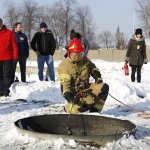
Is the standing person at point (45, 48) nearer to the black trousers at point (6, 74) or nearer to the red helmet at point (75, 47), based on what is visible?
the black trousers at point (6, 74)

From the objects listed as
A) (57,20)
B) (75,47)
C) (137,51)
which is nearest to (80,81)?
(75,47)

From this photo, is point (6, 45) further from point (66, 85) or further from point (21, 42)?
point (66, 85)

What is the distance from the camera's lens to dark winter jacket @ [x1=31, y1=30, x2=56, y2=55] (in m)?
11.9

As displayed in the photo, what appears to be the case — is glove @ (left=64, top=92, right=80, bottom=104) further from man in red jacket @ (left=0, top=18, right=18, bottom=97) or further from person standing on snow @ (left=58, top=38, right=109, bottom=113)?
man in red jacket @ (left=0, top=18, right=18, bottom=97)

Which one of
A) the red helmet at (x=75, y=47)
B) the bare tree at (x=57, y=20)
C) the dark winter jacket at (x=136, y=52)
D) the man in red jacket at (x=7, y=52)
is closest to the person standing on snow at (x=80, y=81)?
the red helmet at (x=75, y=47)

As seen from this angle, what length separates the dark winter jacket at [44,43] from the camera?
39.0 feet

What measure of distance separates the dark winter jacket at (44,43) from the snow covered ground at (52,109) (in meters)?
1.82

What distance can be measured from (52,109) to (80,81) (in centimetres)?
124

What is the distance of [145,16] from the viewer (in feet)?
177

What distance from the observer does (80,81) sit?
272 inches

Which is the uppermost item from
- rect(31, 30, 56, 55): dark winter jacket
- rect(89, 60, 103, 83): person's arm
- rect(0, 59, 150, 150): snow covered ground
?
rect(31, 30, 56, 55): dark winter jacket

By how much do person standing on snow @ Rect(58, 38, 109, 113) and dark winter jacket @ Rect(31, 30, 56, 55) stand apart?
16.5 feet

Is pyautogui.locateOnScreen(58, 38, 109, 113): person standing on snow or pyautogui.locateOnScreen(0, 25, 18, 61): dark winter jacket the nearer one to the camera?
pyautogui.locateOnScreen(58, 38, 109, 113): person standing on snow

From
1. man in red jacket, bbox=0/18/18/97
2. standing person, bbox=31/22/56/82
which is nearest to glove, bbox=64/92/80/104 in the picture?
man in red jacket, bbox=0/18/18/97
